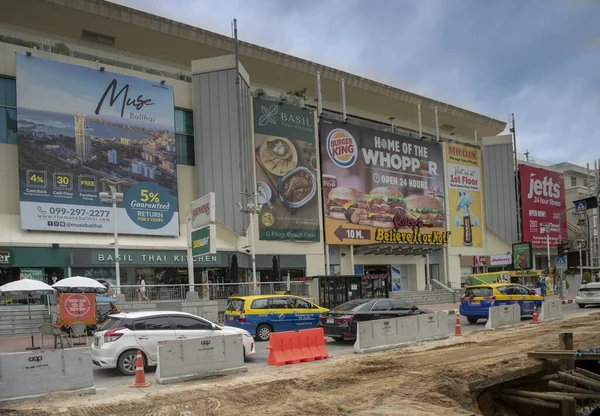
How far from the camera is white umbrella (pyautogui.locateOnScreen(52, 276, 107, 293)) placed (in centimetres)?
2075

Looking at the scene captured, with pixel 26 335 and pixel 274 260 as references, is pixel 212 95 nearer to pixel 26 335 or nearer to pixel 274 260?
pixel 274 260

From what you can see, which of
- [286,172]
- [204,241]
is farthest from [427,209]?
[204,241]

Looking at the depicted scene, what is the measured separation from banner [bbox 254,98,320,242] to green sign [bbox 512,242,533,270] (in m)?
19.8

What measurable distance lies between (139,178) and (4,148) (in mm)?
7513

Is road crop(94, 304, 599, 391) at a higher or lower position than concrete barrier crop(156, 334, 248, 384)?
lower

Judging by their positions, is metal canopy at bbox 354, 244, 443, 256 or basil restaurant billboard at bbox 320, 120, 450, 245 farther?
metal canopy at bbox 354, 244, 443, 256

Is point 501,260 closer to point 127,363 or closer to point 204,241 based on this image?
point 204,241

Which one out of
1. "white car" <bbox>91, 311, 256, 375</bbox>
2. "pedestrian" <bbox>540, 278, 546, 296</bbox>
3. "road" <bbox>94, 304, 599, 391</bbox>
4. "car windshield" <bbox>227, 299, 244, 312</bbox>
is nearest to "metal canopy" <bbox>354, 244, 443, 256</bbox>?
"pedestrian" <bbox>540, 278, 546, 296</bbox>

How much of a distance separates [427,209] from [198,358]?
4209 cm

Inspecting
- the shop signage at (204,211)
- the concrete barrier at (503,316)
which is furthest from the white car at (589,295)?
the shop signage at (204,211)

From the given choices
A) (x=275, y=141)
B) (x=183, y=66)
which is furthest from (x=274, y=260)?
(x=183, y=66)

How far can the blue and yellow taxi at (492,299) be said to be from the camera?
24.2 m

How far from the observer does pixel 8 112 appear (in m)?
31.6

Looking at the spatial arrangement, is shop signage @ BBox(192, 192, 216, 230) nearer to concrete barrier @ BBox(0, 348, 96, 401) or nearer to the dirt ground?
the dirt ground
